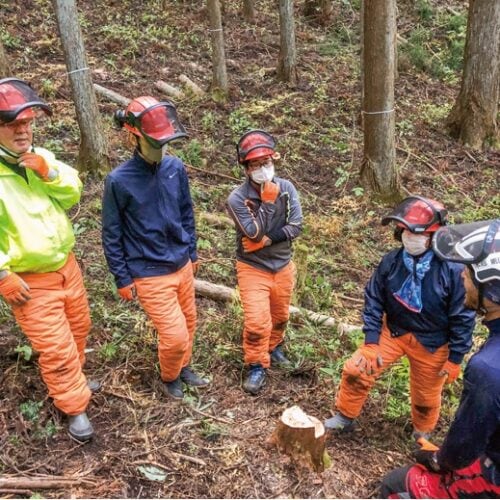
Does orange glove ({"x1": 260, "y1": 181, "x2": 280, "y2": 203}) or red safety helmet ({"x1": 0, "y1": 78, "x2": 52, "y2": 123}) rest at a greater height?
red safety helmet ({"x1": 0, "y1": 78, "x2": 52, "y2": 123})

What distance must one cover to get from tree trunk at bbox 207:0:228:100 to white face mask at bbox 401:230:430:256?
796 centimetres

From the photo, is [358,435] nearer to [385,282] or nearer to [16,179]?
[385,282]

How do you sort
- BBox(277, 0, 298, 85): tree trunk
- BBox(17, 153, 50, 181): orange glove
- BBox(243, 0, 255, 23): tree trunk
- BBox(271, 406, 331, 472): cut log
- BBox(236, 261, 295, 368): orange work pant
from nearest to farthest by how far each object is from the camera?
BBox(17, 153, 50, 181): orange glove → BBox(271, 406, 331, 472): cut log → BBox(236, 261, 295, 368): orange work pant → BBox(277, 0, 298, 85): tree trunk → BBox(243, 0, 255, 23): tree trunk

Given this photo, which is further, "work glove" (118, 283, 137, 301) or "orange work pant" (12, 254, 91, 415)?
"work glove" (118, 283, 137, 301)

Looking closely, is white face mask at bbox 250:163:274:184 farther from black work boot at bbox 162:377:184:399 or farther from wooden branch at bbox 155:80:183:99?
wooden branch at bbox 155:80:183:99

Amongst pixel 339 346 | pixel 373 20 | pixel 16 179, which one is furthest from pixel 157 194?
pixel 373 20

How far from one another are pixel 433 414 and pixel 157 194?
8.52 ft

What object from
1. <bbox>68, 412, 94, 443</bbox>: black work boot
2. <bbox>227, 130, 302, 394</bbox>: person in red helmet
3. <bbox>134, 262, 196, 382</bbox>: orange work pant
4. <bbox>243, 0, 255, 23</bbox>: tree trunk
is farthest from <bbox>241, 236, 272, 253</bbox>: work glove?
<bbox>243, 0, 255, 23</bbox>: tree trunk

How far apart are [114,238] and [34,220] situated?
58 centimetres

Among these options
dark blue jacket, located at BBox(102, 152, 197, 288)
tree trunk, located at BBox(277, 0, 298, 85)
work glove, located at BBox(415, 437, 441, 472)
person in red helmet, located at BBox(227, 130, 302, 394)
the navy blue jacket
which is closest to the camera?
the navy blue jacket

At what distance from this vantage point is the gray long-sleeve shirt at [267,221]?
4.07 metres

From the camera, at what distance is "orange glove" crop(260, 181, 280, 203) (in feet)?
13.5

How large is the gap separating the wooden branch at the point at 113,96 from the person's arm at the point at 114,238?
262 inches

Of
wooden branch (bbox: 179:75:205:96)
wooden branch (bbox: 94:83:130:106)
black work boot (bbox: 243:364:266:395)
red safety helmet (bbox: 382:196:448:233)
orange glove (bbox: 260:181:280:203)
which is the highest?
red safety helmet (bbox: 382:196:448:233)
